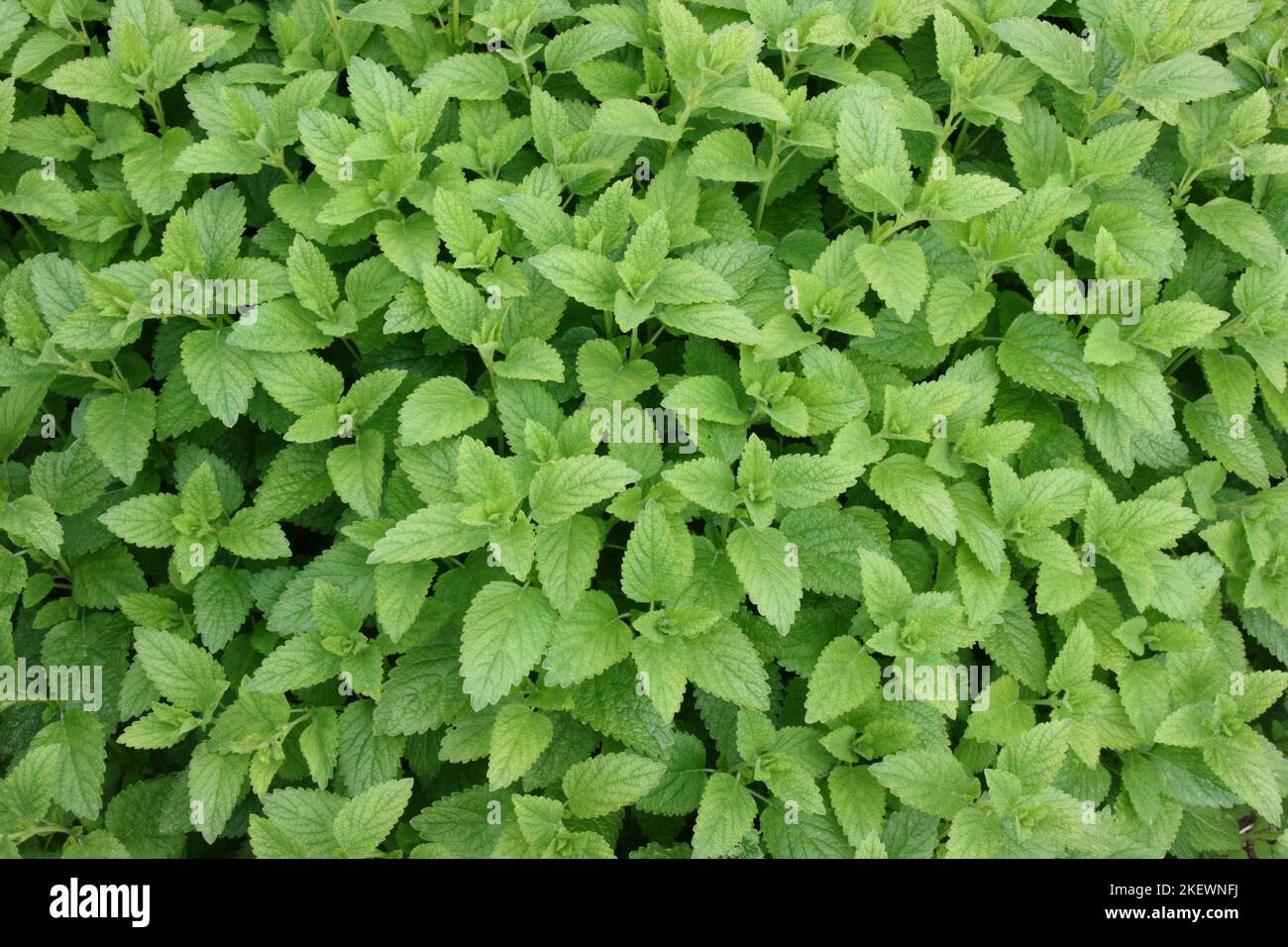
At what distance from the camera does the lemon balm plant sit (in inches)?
104

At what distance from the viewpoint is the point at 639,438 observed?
2701mm

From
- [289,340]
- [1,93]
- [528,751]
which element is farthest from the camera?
[1,93]

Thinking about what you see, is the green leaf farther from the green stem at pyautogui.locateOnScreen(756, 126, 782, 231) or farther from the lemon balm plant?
the green stem at pyautogui.locateOnScreen(756, 126, 782, 231)

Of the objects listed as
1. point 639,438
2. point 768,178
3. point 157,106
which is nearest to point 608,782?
point 639,438

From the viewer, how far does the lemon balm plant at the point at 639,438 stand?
8.64 feet

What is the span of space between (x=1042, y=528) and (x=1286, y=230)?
1505mm

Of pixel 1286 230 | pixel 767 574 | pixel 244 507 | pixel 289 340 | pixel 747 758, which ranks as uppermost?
pixel 1286 230

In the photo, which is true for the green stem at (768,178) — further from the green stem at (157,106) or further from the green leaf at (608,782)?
the green stem at (157,106)

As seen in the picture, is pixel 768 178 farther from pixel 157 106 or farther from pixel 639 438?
pixel 157 106

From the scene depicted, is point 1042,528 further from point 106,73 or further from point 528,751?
point 106,73

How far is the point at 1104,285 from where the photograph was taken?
2930mm

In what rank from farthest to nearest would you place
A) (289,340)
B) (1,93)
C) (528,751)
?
(1,93), (289,340), (528,751)

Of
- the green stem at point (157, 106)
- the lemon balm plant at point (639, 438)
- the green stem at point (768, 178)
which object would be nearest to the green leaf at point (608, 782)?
the lemon balm plant at point (639, 438)

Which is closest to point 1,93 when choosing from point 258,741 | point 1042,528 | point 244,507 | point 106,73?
point 106,73
